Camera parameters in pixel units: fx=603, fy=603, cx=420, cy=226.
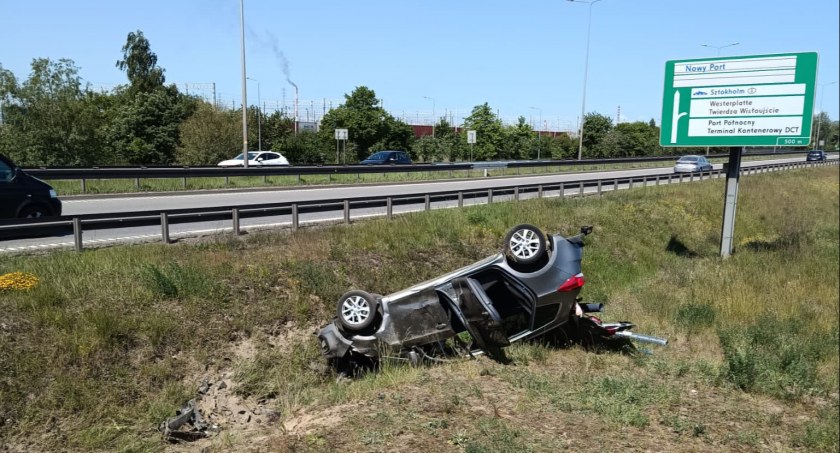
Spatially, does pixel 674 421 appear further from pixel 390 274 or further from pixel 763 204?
pixel 763 204

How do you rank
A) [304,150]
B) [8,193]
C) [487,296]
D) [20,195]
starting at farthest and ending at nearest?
[304,150]
[20,195]
[8,193]
[487,296]

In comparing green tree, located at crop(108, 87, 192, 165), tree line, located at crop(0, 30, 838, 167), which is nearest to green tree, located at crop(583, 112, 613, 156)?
tree line, located at crop(0, 30, 838, 167)

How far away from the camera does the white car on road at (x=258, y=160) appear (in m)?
32.9

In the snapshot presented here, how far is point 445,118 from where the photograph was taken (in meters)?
72.8

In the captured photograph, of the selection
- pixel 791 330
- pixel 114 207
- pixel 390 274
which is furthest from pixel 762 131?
pixel 114 207

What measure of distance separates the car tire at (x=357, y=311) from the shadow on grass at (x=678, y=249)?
1414 cm

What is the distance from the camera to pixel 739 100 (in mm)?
15578

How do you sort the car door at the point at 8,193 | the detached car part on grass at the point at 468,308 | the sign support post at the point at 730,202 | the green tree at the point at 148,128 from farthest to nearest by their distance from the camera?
the green tree at the point at 148,128, the sign support post at the point at 730,202, the car door at the point at 8,193, the detached car part on grass at the point at 468,308

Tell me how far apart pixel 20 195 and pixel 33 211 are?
41 cm

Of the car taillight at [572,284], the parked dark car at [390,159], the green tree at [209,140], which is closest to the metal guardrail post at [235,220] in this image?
the car taillight at [572,284]

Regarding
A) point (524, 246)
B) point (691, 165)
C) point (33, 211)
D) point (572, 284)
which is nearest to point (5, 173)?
point (33, 211)

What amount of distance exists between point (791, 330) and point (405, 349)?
585 centimetres

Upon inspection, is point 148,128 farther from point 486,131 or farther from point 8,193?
point 8,193

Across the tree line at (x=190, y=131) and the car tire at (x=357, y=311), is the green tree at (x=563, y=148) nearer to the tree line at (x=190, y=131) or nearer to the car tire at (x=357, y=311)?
the tree line at (x=190, y=131)
